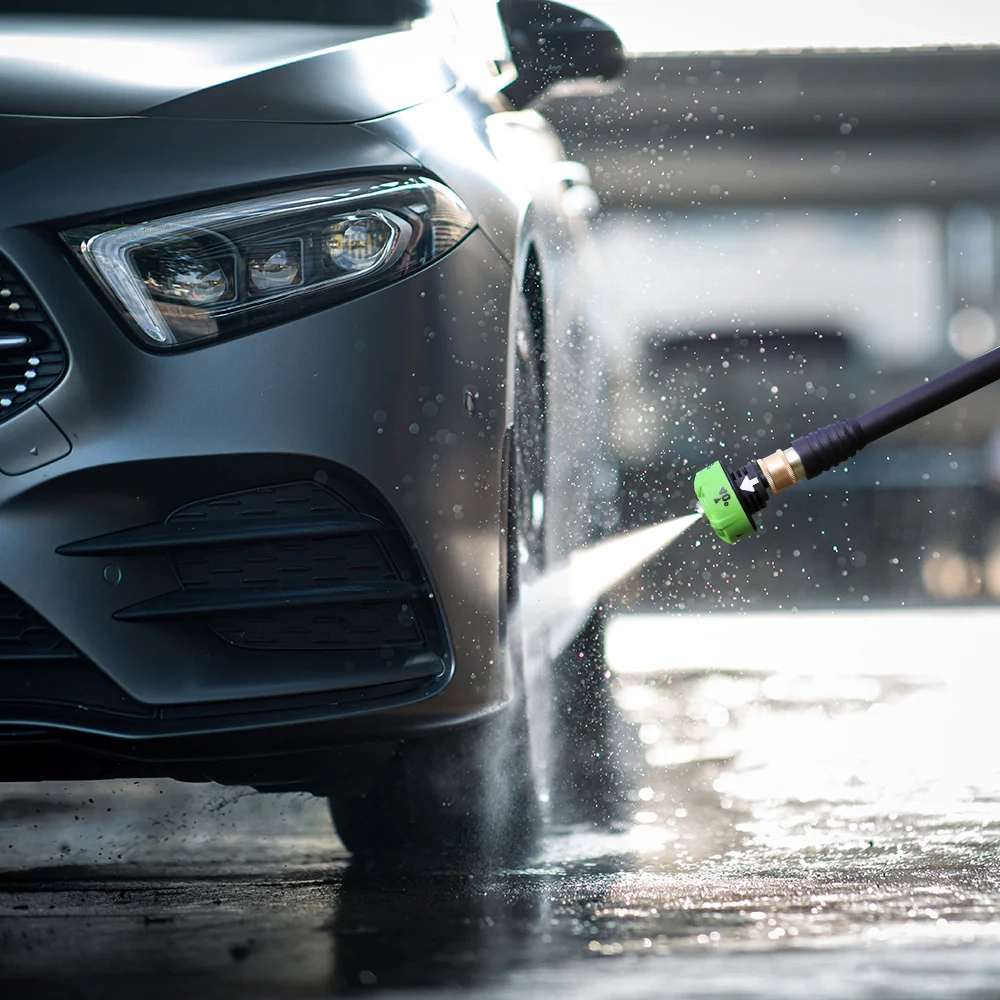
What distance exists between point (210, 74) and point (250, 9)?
31.9 inches

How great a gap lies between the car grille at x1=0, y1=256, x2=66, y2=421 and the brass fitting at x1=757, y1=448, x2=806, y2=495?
3.68 feet

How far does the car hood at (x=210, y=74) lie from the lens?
212 cm

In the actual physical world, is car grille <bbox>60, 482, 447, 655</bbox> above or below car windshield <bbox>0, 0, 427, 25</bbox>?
below

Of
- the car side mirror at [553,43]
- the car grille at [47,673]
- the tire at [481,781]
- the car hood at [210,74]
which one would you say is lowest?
the tire at [481,781]

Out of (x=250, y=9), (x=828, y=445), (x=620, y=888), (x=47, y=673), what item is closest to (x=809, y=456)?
(x=828, y=445)

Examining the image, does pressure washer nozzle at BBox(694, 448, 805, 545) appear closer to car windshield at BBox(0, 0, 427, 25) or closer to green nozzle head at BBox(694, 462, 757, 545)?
green nozzle head at BBox(694, 462, 757, 545)

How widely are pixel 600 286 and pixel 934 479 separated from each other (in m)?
15.9

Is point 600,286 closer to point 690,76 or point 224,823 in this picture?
point 224,823

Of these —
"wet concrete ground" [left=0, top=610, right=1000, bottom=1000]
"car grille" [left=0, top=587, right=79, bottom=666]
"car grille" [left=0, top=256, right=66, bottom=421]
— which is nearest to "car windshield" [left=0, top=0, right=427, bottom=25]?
"car grille" [left=0, top=256, right=66, bottom=421]

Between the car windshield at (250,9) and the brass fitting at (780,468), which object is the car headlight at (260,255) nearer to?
the brass fitting at (780,468)

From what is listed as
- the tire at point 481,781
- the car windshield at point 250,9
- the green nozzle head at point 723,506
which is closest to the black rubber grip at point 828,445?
the green nozzle head at point 723,506

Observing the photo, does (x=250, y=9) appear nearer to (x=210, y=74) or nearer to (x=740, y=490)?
(x=210, y=74)

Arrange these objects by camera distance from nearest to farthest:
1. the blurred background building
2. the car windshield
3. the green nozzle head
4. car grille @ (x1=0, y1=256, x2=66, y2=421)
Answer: car grille @ (x1=0, y1=256, x2=66, y2=421), the green nozzle head, the car windshield, the blurred background building

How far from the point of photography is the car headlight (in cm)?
207
